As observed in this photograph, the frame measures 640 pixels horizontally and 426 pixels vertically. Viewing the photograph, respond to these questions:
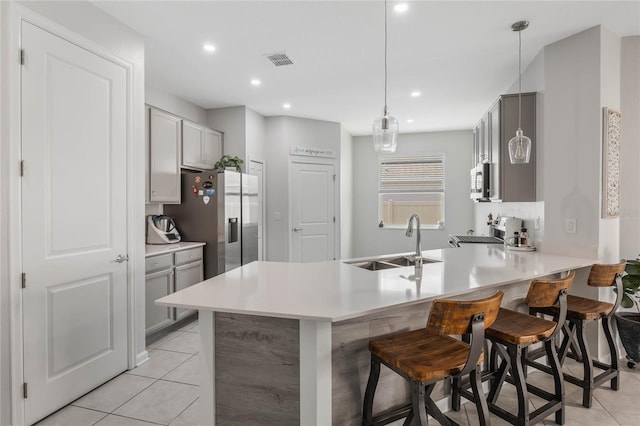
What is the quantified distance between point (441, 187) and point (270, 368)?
19.4 ft

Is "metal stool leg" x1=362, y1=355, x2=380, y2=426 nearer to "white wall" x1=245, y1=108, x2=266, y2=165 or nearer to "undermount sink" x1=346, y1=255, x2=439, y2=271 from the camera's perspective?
"undermount sink" x1=346, y1=255, x2=439, y2=271

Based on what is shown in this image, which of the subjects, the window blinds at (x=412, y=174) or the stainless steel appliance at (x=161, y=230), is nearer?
the stainless steel appliance at (x=161, y=230)

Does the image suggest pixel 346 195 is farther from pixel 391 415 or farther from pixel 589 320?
pixel 391 415

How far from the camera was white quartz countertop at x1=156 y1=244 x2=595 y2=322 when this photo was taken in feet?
5.40

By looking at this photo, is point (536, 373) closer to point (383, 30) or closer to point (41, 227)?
point (383, 30)

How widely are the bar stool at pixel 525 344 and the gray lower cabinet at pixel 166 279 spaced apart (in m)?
2.75

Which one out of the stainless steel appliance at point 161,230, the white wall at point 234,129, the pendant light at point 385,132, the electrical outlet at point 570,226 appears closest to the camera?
the pendant light at point 385,132

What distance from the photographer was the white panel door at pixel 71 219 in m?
2.18

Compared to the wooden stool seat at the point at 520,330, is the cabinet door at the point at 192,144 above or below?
above

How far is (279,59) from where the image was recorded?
3582 millimetres

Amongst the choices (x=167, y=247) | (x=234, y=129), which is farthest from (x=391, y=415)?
(x=234, y=129)

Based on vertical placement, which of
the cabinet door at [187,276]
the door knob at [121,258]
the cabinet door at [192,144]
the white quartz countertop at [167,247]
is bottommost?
the cabinet door at [187,276]

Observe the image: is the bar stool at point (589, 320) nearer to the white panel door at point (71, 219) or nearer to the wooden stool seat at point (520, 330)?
the wooden stool seat at point (520, 330)

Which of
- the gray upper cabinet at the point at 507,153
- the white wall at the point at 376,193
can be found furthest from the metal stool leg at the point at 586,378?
the white wall at the point at 376,193
